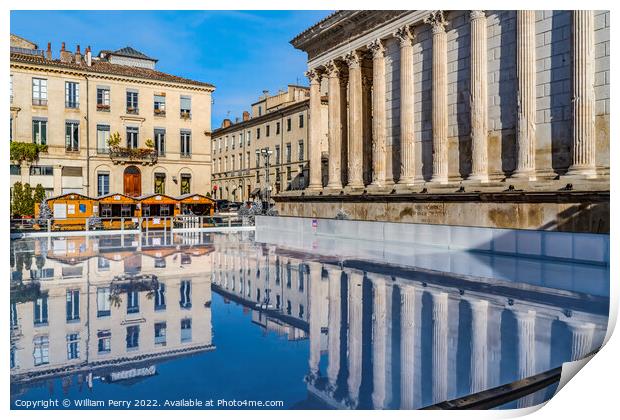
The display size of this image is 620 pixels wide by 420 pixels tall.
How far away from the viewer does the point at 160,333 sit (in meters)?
6.36

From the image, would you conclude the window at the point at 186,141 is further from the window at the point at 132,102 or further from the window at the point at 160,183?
the window at the point at 132,102

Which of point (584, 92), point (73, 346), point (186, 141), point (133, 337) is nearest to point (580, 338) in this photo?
point (133, 337)

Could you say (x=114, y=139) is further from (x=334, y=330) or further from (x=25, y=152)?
(x=334, y=330)

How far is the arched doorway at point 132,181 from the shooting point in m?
36.5

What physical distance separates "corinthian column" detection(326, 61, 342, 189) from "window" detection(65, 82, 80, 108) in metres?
15.8

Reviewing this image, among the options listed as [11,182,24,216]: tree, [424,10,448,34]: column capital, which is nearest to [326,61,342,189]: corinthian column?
[424,10,448,34]: column capital

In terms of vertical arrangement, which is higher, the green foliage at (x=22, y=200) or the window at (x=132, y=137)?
the window at (x=132, y=137)

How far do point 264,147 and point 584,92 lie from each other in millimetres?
44375

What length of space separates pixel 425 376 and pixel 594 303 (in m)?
4.56

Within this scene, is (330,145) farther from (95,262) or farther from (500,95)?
(95,262)

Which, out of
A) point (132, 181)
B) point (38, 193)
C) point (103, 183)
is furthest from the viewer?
point (132, 181)

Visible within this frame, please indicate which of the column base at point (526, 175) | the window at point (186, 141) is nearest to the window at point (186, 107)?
the window at point (186, 141)

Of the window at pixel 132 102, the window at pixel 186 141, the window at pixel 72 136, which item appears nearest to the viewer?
the window at pixel 72 136

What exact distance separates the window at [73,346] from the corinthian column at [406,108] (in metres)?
15.9
